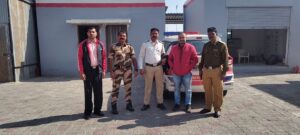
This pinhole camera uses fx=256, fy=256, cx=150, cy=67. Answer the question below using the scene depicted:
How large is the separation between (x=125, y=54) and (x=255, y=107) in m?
3.22

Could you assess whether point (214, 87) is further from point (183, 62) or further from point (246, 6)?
point (246, 6)

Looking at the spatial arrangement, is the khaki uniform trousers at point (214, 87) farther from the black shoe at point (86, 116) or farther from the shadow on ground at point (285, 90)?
the black shoe at point (86, 116)

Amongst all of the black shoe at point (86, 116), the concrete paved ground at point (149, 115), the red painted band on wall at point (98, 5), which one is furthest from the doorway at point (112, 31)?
the black shoe at point (86, 116)

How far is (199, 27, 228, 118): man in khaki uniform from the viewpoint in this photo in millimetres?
5039

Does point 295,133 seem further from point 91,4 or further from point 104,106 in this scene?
point 91,4

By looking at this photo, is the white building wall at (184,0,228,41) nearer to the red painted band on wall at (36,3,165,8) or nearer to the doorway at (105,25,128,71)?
the red painted band on wall at (36,3,165,8)

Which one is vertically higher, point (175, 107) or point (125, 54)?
point (125, 54)

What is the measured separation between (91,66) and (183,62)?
74.1 inches

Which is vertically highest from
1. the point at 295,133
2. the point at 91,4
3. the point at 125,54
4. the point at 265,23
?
the point at 91,4

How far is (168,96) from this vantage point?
22.0 feet

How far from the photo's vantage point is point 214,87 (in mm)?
5242

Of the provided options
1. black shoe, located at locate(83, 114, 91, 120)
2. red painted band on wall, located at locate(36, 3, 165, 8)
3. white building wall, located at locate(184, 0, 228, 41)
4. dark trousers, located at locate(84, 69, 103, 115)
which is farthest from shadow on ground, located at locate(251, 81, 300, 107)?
red painted band on wall, located at locate(36, 3, 165, 8)

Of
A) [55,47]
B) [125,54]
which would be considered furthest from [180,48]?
[55,47]

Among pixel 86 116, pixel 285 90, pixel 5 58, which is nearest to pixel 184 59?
pixel 86 116
